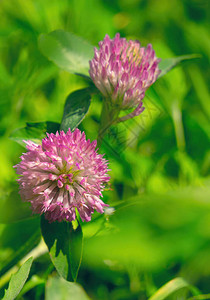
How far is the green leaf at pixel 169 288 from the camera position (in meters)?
0.68

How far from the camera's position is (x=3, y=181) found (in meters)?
0.87

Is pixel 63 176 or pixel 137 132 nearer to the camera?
pixel 63 176

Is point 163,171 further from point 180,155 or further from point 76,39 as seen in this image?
point 76,39

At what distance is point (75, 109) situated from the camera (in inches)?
26.8

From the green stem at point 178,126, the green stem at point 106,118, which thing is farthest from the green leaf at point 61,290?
the green stem at point 178,126

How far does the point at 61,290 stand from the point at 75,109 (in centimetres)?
31

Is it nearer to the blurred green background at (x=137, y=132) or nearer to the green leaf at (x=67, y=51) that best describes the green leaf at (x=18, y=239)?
the blurred green background at (x=137, y=132)

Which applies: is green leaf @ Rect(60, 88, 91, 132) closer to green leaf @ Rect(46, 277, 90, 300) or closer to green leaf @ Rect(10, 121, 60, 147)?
green leaf @ Rect(10, 121, 60, 147)

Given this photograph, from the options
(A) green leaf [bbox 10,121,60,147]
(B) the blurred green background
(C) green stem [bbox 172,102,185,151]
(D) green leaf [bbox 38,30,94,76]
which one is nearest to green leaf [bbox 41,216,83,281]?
(B) the blurred green background

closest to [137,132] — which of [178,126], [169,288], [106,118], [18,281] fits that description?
[178,126]

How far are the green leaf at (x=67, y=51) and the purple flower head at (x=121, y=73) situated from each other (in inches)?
4.4

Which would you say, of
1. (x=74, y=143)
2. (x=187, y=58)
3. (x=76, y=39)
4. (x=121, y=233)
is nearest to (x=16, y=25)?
(x=76, y=39)

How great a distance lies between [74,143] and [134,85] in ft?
0.54

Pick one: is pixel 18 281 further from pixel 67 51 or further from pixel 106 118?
pixel 67 51
